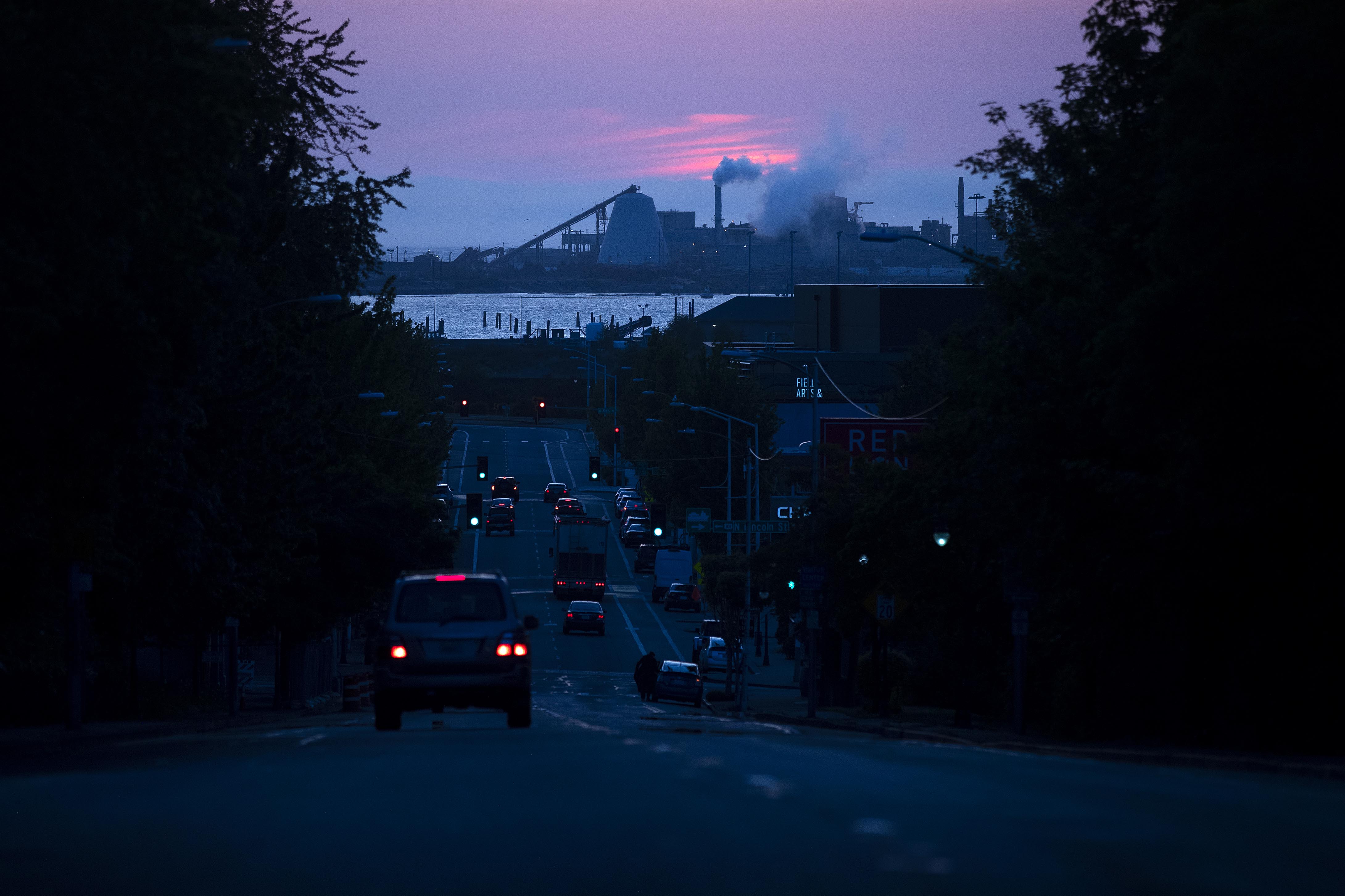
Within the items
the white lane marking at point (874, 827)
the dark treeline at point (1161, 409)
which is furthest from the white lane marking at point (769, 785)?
the dark treeline at point (1161, 409)

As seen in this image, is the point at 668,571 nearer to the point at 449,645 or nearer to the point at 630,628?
the point at 630,628

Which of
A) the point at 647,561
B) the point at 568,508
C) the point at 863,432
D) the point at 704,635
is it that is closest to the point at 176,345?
the point at 863,432

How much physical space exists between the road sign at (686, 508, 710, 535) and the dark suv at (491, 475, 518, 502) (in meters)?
22.9

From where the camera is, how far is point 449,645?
19047 millimetres

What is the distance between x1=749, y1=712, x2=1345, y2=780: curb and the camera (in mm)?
15750

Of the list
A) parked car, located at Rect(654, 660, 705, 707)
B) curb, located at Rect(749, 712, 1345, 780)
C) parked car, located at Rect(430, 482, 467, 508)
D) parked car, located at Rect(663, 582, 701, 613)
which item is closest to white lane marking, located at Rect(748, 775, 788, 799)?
curb, located at Rect(749, 712, 1345, 780)

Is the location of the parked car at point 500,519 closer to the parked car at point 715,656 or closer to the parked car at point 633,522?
the parked car at point 633,522

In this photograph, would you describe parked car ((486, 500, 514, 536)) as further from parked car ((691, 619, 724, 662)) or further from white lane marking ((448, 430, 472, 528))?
parked car ((691, 619, 724, 662))

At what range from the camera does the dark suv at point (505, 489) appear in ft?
344

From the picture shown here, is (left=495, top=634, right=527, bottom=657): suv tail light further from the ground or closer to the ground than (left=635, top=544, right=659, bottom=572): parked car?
closer to the ground

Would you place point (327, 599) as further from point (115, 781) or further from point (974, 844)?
point (974, 844)

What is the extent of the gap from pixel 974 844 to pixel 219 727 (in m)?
23.7

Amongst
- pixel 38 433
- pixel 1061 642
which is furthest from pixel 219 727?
pixel 1061 642

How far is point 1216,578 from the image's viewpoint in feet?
70.8
